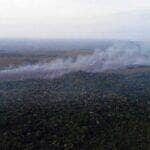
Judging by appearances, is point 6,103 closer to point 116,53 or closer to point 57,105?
point 57,105

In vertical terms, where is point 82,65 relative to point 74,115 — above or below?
below

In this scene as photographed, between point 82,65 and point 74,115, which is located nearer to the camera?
point 74,115

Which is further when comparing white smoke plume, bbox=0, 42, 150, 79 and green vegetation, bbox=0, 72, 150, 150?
white smoke plume, bbox=0, 42, 150, 79

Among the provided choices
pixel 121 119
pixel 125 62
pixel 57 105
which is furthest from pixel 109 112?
pixel 125 62
